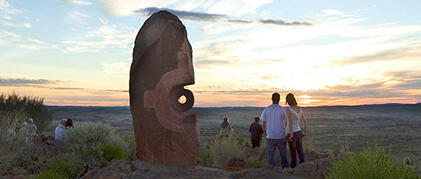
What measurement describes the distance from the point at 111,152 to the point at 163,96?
3.73 metres

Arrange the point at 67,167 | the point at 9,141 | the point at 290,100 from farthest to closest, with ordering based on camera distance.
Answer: the point at 67,167
the point at 290,100
the point at 9,141

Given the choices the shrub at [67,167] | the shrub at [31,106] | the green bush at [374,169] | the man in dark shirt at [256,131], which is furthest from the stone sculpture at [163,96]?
the shrub at [31,106]

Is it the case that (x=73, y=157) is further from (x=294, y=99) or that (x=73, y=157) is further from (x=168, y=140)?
(x=294, y=99)

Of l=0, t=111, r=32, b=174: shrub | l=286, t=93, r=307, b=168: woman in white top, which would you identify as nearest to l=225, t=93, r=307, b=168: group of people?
l=286, t=93, r=307, b=168: woman in white top

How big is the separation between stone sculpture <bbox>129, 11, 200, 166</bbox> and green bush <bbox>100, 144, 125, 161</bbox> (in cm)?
288

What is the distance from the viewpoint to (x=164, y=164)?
321 inches

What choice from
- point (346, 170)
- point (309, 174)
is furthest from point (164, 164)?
point (346, 170)

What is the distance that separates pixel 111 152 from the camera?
10.9m

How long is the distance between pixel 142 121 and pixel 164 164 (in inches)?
38.9

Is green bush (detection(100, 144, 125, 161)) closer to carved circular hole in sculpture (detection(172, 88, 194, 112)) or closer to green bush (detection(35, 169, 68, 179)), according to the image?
green bush (detection(35, 169, 68, 179))

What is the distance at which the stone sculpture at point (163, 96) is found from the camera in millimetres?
8047

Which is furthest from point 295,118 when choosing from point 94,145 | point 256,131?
point 94,145

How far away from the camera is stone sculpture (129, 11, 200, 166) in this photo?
317 inches

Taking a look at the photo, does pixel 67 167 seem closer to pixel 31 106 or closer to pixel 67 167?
pixel 67 167
